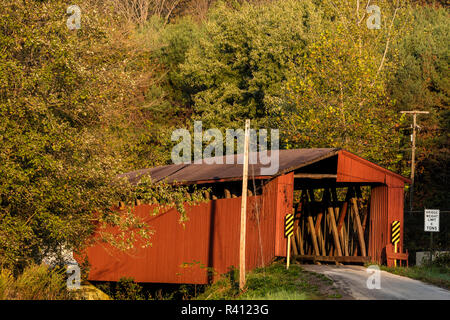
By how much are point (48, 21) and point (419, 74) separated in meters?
30.7

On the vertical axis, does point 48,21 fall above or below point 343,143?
above

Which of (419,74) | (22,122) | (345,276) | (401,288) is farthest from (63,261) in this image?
(419,74)

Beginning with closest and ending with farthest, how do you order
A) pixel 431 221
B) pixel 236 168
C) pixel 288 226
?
pixel 288 226
pixel 236 168
pixel 431 221

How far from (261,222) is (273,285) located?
442 cm

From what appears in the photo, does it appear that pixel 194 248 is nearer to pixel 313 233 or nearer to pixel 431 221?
pixel 313 233

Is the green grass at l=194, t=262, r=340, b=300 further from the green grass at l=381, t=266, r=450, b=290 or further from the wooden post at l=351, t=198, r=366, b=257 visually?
the wooden post at l=351, t=198, r=366, b=257

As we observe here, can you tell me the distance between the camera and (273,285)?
17031 mm

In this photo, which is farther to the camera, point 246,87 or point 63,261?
point 246,87

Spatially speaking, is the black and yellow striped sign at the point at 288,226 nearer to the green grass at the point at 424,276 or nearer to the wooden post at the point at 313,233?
the green grass at the point at 424,276

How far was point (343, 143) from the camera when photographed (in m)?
33.8

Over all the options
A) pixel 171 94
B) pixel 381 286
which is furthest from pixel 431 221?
pixel 171 94

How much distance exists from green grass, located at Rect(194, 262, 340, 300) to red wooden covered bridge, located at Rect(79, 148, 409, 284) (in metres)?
1.36

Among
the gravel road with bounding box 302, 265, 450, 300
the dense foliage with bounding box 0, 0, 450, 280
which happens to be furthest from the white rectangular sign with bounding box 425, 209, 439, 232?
the dense foliage with bounding box 0, 0, 450, 280
